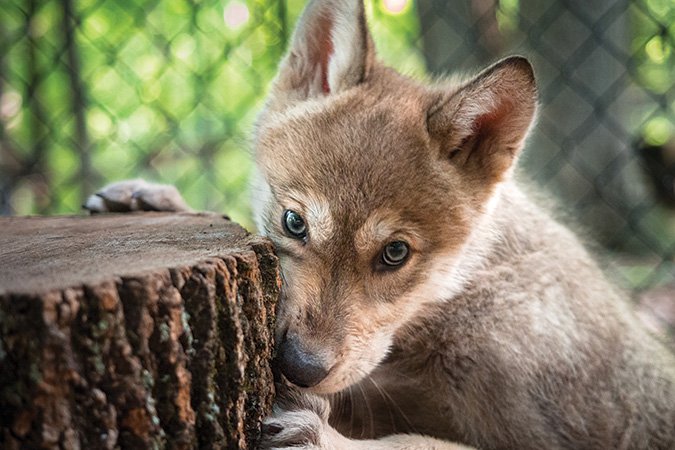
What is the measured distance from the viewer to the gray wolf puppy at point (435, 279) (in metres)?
2.36

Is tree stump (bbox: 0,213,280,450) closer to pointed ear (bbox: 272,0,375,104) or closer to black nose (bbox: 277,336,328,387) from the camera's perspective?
black nose (bbox: 277,336,328,387)

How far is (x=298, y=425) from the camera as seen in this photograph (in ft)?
6.91

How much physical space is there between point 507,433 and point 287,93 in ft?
4.94

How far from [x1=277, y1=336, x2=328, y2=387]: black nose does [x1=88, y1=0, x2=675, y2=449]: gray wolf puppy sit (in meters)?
0.10

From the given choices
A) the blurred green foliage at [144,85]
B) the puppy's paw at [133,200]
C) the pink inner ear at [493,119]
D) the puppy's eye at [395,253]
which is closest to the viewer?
the puppy's eye at [395,253]

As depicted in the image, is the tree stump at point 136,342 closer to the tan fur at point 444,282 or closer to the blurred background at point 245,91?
the tan fur at point 444,282

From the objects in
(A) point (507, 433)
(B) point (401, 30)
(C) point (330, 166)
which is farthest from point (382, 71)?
(B) point (401, 30)

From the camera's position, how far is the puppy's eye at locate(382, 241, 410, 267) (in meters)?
2.43

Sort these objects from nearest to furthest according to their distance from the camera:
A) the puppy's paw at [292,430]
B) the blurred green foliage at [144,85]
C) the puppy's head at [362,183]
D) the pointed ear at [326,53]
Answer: the puppy's paw at [292,430] → the puppy's head at [362,183] → the pointed ear at [326,53] → the blurred green foliage at [144,85]

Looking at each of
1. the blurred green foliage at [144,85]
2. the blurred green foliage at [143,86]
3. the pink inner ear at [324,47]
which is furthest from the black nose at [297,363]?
the blurred green foliage at [143,86]

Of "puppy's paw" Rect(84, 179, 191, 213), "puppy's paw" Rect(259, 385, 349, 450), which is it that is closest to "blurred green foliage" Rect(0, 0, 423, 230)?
"puppy's paw" Rect(84, 179, 191, 213)

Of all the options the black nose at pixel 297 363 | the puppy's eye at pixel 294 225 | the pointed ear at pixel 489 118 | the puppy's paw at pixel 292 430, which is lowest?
the puppy's paw at pixel 292 430

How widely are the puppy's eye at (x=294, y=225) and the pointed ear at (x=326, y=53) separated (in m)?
0.63

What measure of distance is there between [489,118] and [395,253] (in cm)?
61
